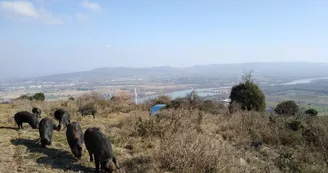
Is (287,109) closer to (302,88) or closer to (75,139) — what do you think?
(75,139)

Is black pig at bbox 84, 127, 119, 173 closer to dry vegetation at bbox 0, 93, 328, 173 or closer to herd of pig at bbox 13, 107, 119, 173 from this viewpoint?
herd of pig at bbox 13, 107, 119, 173

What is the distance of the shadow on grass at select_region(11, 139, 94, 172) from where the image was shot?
697cm

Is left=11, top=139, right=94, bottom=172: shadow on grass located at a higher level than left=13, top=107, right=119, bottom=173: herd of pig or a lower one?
lower

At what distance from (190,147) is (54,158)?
328 centimetres

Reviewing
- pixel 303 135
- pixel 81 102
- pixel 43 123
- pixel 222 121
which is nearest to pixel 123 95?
→ pixel 81 102

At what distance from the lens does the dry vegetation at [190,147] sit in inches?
275

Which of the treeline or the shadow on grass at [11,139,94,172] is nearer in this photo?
the shadow on grass at [11,139,94,172]

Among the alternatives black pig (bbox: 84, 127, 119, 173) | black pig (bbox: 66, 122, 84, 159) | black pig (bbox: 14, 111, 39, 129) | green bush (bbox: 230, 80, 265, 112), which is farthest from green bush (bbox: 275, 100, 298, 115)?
black pig (bbox: 84, 127, 119, 173)

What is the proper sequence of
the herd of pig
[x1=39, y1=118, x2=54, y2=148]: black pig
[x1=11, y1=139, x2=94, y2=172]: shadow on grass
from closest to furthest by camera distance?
the herd of pig → [x1=11, y1=139, x2=94, y2=172]: shadow on grass → [x1=39, y1=118, x2=54, y2=148]: black pig

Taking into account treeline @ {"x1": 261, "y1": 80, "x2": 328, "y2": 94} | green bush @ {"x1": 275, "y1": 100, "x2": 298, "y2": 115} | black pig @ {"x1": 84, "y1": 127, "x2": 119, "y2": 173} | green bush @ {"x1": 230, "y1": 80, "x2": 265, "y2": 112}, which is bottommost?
treeline @ {"x1": 261, "y1": 80, "x2": 328, "y2": 94}

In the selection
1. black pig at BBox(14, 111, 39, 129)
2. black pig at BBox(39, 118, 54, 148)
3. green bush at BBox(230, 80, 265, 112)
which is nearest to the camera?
black pig at BBox(39, 118, 54, 148)

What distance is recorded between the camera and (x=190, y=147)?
6953mm

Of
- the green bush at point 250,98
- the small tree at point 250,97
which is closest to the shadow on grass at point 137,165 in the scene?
the small tree at point 250,97

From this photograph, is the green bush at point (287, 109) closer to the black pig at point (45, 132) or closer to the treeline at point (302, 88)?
the black pig at point (45, 132)
